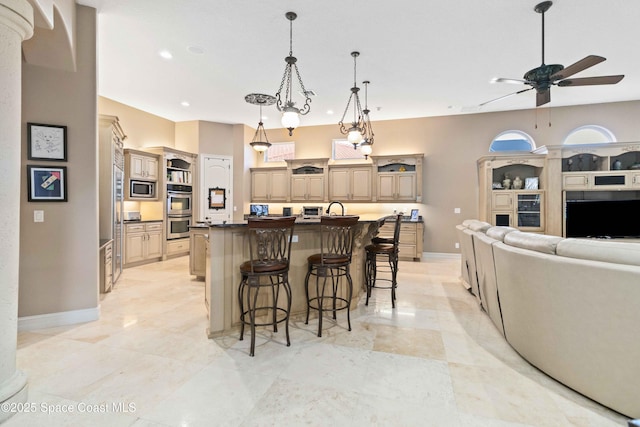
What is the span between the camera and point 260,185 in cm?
823

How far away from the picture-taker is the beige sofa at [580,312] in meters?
1.69

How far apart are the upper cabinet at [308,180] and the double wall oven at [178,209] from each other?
2568 millimetres

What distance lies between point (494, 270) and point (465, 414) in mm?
1515

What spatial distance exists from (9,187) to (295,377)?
2245 mm

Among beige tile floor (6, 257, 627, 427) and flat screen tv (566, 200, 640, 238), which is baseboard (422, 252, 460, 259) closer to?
flat screen tv (566, 200, 640, 238)

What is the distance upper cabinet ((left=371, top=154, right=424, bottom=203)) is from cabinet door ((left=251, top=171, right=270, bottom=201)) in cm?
297

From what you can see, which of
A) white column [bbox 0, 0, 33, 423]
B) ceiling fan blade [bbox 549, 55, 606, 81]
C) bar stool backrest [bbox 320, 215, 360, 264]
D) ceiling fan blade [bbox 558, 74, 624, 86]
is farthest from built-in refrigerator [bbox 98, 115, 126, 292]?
ceiling fan blade [bbox 558, 74, 624, 86]

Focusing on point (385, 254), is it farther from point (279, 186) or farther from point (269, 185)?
point (269, 185)

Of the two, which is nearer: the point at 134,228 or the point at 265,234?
the point at 265,234

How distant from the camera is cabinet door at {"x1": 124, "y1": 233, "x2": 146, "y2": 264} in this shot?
5.74 m

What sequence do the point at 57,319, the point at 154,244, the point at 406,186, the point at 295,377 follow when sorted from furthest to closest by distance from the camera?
the point at 406,186 → the point at 154,244 → the point at 57,319 → the point at 295,377

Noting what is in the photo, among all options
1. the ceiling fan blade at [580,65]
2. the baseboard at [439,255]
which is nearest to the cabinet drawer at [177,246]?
the baseboard at [439,255]

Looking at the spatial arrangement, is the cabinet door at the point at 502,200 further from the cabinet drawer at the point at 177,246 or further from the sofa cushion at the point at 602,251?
the cabinet drawer at the point at 177,246

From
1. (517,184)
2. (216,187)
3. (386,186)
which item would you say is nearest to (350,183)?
(386,186)
